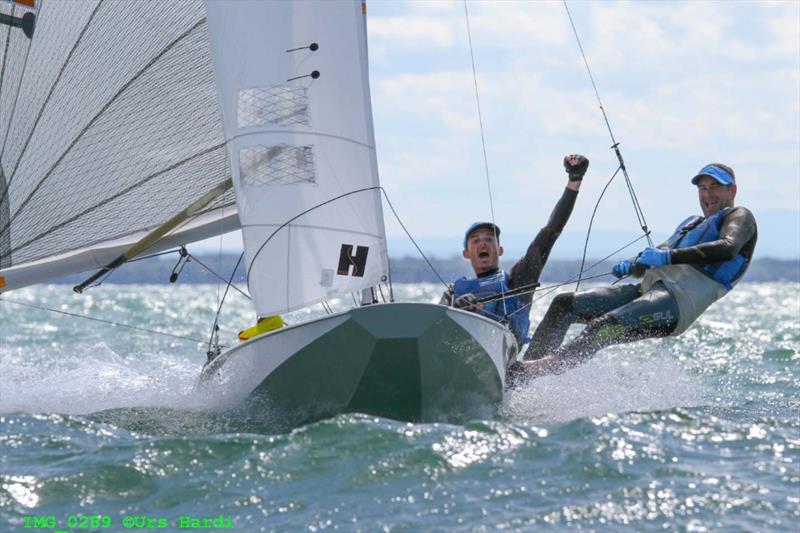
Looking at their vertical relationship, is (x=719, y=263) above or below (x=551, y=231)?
below

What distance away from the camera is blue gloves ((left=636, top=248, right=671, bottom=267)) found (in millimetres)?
6754

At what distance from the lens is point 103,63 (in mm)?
7797

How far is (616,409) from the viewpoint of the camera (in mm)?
6641

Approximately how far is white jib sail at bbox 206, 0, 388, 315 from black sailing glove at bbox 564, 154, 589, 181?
147 centimetres

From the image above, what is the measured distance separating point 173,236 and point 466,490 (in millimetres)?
3397

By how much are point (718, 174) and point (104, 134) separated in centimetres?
386

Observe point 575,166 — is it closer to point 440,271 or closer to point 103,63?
point 103,63

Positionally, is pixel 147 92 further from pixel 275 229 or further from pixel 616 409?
pixel 616 409

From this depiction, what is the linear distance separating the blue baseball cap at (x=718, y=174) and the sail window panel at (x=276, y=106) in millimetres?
2481

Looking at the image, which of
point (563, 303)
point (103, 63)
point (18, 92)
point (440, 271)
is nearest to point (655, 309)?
point (563, 303)

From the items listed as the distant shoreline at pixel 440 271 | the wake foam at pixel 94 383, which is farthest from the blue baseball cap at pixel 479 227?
the distant shoreline at pixel 440 271

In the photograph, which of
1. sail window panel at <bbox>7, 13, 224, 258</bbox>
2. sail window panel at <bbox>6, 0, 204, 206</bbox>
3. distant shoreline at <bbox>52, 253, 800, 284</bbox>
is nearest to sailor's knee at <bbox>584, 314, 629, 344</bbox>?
sail window panel at <bbox>7, 13, 224, 258</bbox>

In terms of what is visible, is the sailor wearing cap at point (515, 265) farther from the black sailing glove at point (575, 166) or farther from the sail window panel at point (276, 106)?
the sail window panel at point (276, 106)

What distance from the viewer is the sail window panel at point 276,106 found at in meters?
6.38
